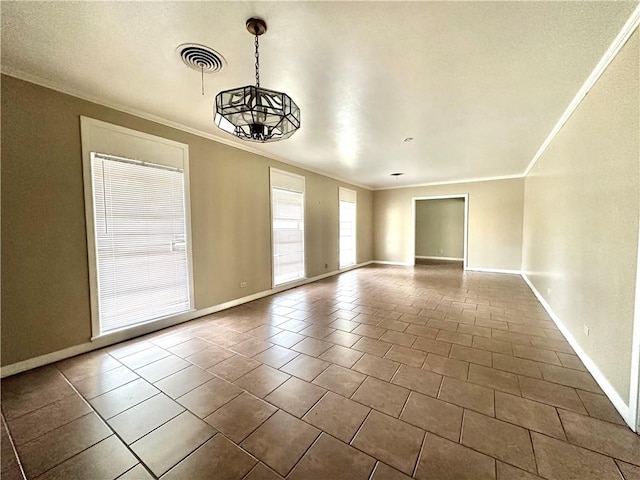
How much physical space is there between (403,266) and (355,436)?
6.99 meters

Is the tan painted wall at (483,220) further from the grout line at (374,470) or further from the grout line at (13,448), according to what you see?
the grout line at (13,448)

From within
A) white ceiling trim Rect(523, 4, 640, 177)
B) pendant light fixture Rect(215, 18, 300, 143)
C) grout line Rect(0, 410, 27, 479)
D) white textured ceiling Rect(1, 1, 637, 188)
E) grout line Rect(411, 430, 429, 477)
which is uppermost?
white textured ceiling Rect(1, 1, 637, 188)

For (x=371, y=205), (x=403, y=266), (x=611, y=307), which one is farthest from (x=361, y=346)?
(x=371, y=205)

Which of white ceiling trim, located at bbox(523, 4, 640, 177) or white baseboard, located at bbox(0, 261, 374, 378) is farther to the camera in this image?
white baseboard, located at bbox(0, 261, 374, 378)

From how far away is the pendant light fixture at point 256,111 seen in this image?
1.57 meters

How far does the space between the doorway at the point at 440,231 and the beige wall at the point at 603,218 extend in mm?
6256

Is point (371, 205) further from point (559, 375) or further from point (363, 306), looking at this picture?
point (559, 375)

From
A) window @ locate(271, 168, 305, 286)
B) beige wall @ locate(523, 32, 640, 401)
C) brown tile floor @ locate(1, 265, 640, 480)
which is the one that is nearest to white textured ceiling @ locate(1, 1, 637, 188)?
beige wall @ locate(523, 32, 640, 401)

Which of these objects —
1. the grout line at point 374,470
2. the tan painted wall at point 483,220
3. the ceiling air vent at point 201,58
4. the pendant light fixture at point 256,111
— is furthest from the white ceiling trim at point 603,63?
the tan painted wall at point 483,220

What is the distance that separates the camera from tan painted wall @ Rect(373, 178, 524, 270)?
21.9ft

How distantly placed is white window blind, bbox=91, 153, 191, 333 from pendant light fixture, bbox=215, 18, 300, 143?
186 cm

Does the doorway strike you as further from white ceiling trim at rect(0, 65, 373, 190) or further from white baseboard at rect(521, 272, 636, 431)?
white ceiling trim at rect(0, 65, 373, 190)

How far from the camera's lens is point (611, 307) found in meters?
1.88

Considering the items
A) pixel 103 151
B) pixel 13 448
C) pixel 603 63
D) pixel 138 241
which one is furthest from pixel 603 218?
pixel 103 151
